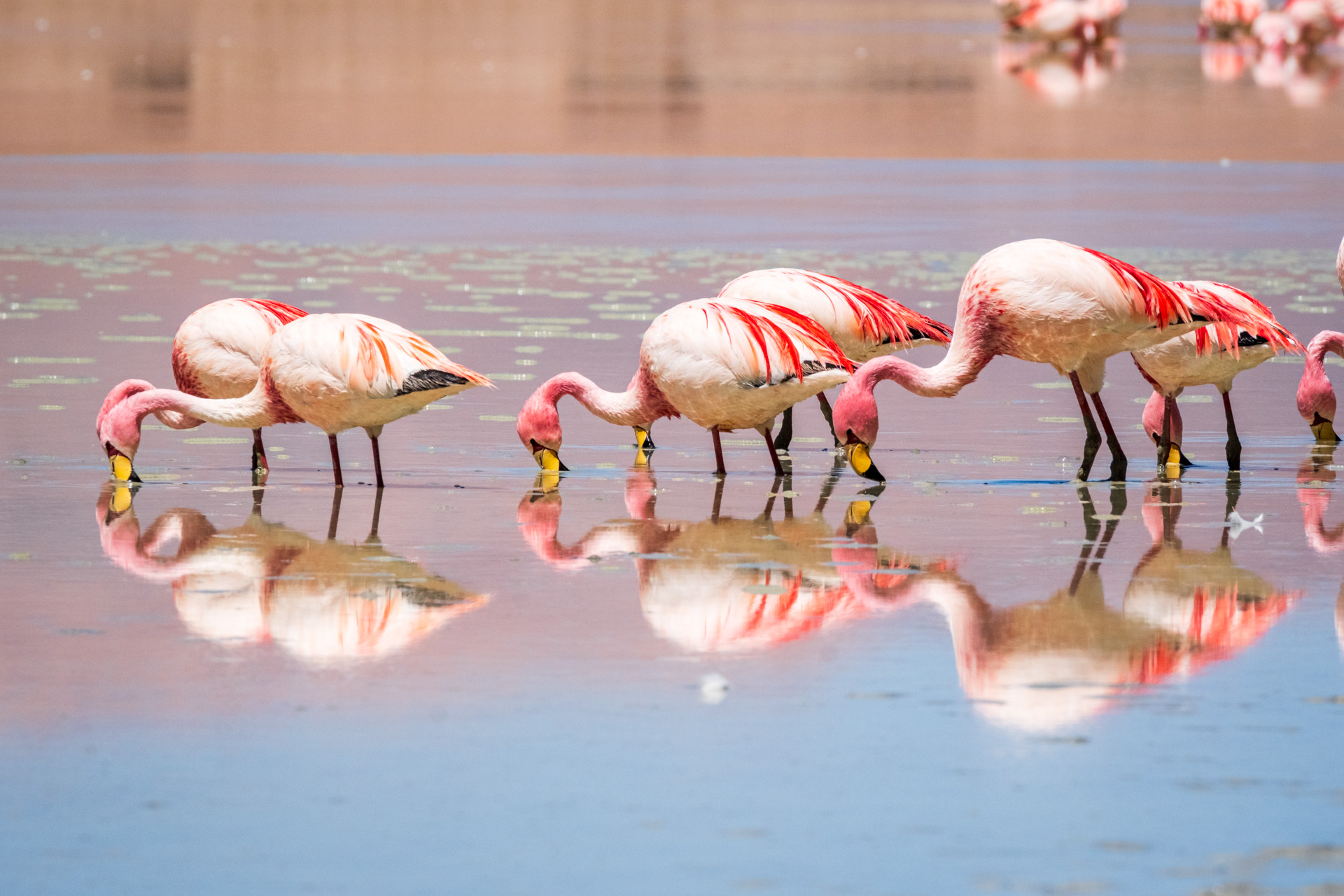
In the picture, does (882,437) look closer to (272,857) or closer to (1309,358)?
(1309,358)

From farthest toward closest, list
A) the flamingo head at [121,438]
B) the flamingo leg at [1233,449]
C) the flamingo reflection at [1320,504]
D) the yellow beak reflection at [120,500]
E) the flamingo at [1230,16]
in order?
the flamingo at [1230,16] < the flamingo leg at [1233,449] < the flamingo head at [121,438] < the yellow beak reflection at [120,500] < the flamingo reflection at [1320,504]

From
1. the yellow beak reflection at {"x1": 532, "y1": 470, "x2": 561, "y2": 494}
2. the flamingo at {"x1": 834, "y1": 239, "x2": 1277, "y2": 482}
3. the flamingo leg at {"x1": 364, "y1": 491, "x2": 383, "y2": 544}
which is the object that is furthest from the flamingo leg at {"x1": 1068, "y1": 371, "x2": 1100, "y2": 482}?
the flamingo leg at {"x1": 364, "y1": 491, "x2": 383, "y2": 544}

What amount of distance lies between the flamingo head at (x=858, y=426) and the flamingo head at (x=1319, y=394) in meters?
2.54

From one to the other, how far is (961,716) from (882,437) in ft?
17.1

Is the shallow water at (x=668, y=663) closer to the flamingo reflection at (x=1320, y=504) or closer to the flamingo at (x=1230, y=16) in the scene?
the flamingo reflection at (x=1320, y=504)

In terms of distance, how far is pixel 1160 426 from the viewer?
967 cm

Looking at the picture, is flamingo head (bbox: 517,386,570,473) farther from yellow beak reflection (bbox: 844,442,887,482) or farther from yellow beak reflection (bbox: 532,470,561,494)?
yellow beak reflection (bbox: 844,442,887,482)

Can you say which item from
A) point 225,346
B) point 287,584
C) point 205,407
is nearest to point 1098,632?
point 287,584

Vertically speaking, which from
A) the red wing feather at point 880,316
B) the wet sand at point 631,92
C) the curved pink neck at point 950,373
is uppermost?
the wet sand at point 631,92

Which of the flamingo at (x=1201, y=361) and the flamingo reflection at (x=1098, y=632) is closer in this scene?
the flamingo reflection at (x=1098, y=632)

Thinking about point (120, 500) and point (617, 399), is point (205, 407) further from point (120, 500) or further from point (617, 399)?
point (617, 399)

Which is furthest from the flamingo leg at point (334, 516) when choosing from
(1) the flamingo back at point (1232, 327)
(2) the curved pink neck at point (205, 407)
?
(1) the flamingo back at point (1232, 327)

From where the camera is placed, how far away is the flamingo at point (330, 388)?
8.52 m

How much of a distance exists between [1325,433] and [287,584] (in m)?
5.90
